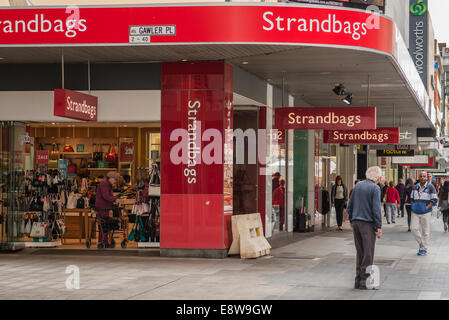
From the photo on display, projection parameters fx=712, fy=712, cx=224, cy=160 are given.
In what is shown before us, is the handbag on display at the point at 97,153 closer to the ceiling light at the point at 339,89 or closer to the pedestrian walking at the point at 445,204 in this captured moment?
the ceiling light at the point at 339,89

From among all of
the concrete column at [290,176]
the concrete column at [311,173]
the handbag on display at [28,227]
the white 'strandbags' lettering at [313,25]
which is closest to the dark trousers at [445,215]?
the concrete column at [311,173]

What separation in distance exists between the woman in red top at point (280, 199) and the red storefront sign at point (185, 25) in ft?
24.4

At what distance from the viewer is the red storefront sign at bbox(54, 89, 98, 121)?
40.2 feet

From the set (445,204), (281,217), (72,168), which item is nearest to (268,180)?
(281,217)

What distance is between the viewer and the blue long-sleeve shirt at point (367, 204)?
1055 cm

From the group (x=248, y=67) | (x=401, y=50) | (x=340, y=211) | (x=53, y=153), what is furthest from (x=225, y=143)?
(x=340, y=211)

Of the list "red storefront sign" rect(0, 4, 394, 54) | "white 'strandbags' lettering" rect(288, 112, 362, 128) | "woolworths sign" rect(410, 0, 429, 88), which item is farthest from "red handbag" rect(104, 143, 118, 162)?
"woolworths sign" rect(410, 0, 429, 88)

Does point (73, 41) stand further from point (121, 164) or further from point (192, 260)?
point (121, 164)

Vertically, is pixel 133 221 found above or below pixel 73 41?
below

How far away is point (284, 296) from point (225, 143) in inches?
199

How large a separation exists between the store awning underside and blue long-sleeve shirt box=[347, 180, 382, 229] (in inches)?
118

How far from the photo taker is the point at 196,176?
14.1 metres

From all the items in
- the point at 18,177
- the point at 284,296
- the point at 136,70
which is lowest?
the point at 284,296

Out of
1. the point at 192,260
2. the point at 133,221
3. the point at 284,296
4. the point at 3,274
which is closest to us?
the point at 284,296
